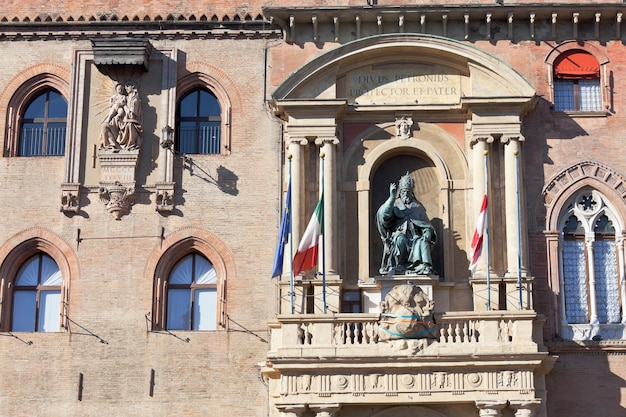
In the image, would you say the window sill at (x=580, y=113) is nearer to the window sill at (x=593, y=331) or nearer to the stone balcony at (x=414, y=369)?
the window sill at (x=593, y=331)

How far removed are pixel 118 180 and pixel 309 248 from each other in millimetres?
4921

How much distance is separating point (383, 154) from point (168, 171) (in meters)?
4.80

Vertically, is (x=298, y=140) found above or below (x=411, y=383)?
above

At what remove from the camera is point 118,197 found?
27625mm

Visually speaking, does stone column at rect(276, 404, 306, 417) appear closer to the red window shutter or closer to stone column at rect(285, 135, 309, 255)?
stone column at rect(285, 135, 309, 255)

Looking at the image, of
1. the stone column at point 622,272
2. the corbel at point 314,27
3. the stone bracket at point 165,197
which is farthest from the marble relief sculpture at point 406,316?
the corbel at point 314,27

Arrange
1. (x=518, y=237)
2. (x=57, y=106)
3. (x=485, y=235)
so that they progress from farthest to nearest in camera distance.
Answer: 1. (x=57, y=106)
2. (x=485, y=235)
3. (x=518, y=237)

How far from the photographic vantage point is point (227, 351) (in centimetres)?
2680

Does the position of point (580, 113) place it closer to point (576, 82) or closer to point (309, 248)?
point (576, 82)

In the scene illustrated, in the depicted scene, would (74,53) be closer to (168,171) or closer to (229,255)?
(168,171)

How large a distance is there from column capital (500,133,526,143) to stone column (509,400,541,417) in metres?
5.89

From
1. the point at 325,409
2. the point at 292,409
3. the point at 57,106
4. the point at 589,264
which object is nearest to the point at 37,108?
the point at 57,106

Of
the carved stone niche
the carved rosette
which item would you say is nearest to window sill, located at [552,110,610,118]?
the carved stone niche

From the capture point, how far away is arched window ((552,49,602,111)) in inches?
1108
